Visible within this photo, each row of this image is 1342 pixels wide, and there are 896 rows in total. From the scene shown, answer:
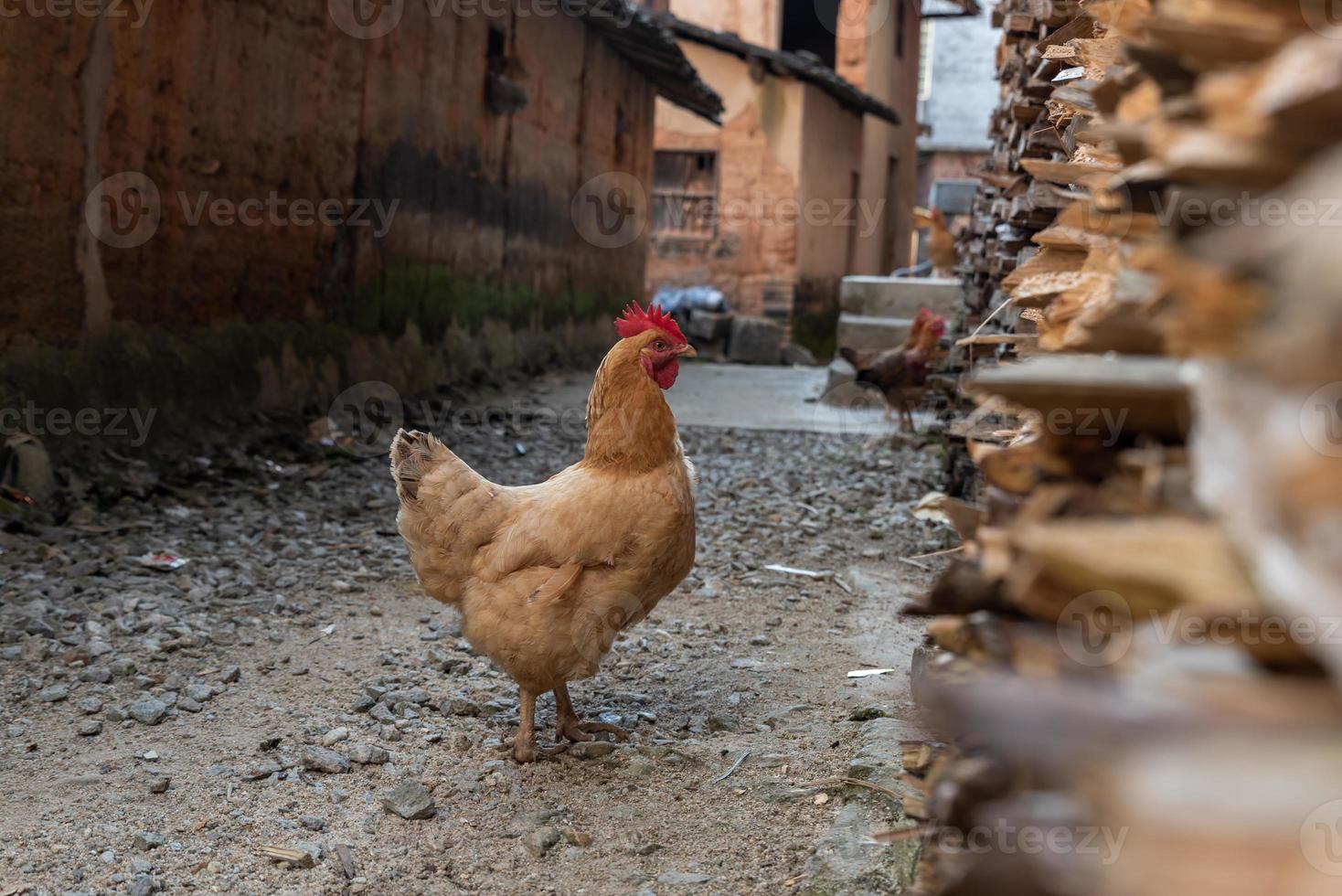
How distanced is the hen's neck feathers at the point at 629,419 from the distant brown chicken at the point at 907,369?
5.36 metres

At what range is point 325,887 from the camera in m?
2.63

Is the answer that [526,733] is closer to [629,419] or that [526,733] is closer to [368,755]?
[368,755]

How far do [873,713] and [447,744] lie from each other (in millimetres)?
1345

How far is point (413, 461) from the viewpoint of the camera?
343cm

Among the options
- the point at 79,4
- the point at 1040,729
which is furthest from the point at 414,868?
the point at 79,4

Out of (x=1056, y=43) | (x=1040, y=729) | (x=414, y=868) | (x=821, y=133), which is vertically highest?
(x=821, y=133)

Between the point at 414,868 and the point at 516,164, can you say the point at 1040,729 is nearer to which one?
the point at 414,868
